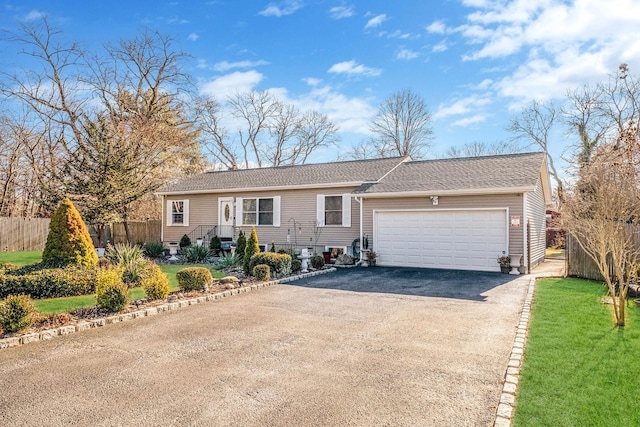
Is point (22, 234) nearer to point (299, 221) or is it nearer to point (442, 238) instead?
point (299, 221)

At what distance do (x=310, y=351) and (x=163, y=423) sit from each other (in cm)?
217

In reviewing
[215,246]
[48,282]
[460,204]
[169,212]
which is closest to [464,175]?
[460,204]

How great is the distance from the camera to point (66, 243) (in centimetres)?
916

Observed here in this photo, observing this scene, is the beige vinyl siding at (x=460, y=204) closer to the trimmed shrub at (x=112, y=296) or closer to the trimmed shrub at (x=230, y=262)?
the trimmed shrub at (x=230, y=262)

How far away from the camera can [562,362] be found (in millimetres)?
4602

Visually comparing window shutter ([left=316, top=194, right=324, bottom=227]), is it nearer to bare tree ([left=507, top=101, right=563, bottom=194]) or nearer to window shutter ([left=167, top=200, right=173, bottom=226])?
window shutter ([left=167, top=200, right=173, bottom=226])

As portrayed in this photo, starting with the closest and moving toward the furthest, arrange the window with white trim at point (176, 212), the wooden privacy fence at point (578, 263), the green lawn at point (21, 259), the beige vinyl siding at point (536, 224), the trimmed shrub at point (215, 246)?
the wooden privacy fence at point (578, 263), the beige vinyl siding at point (536, 224), the green lawn at point (21, 259), the trimmed shrub at point (215, 246), the window with white trim at point (176, 212)

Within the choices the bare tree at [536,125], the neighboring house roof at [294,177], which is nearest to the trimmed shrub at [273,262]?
the neighboring house roof at [294,177]

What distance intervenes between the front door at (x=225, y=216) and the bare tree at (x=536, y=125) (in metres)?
24.0

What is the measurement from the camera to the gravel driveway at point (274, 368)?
3.48 metres

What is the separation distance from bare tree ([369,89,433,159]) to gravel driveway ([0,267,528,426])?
1049 inches

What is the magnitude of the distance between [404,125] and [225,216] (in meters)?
19.9

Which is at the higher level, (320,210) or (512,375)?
(320,210)

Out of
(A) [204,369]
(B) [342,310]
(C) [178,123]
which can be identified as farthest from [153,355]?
(C) [178,123]
